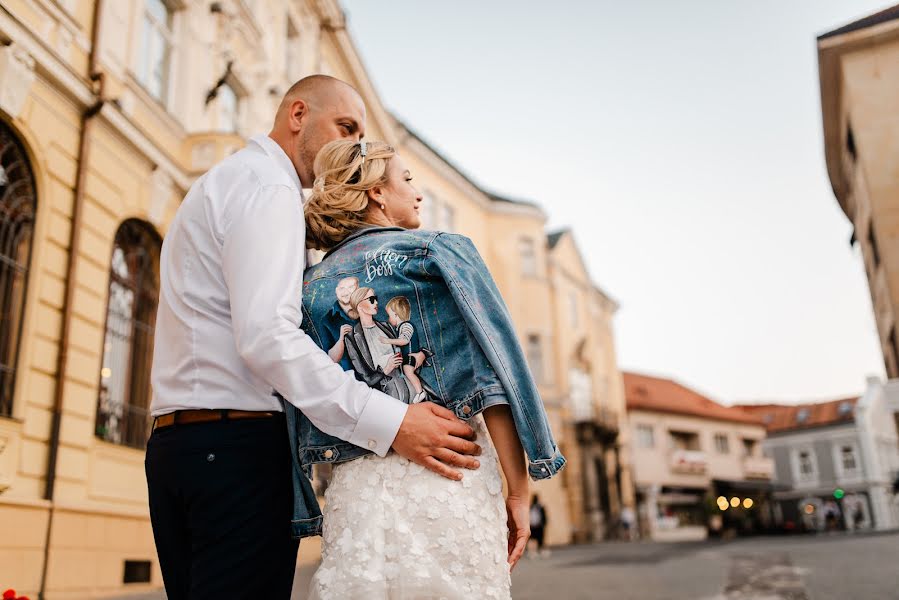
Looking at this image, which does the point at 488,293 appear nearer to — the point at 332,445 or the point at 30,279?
the point at 332,445

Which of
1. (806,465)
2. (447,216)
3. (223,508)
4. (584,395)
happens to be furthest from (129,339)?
(806,465)

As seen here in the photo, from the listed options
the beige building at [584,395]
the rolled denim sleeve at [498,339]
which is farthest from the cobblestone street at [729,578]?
the beige building at [584,395]

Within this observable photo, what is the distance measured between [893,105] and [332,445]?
19.1 metres

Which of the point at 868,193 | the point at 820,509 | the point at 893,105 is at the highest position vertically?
the point at 893,105

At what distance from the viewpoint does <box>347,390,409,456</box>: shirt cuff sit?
5.70ft

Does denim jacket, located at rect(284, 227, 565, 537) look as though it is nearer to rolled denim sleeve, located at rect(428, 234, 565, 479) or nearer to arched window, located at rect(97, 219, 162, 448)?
rolled denim sleeve, located at rect(428, 234, 565, 479)

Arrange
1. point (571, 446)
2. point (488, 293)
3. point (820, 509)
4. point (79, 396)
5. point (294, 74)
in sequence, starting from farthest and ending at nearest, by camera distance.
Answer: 1. point (820, 509)
2. point (571, 446)
3. point (294, 74)
4. point (79, 396)
5. point (488, 293)

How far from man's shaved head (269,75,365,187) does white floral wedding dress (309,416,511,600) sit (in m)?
1.03

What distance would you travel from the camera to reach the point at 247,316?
176cm

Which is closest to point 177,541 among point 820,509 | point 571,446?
point 571,446

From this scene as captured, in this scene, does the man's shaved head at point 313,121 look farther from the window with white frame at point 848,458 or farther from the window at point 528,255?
the window with white frame at point 848,458

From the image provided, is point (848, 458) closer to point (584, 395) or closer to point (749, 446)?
point (749, 446)

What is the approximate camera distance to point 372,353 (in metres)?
1.87

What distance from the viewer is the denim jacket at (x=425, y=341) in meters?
1.80
